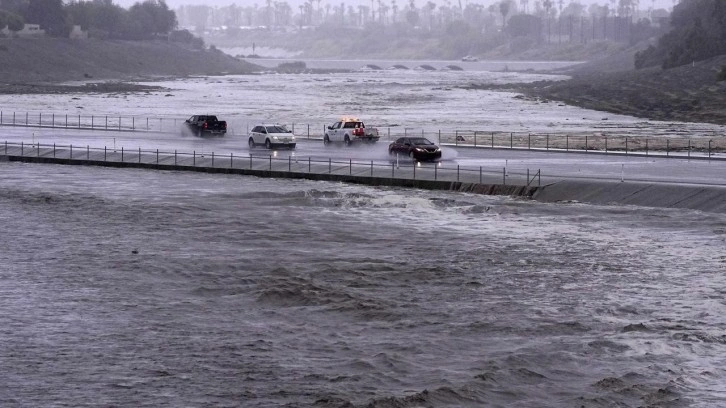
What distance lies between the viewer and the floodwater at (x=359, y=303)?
87.5ft

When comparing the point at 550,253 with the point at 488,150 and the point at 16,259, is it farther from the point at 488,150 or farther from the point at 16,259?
the point at 488,150

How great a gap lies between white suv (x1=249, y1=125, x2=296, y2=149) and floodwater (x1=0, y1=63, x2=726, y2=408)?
1246 cm

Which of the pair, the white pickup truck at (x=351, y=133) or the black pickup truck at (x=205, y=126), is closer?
the white pickup truck at (x=351, y=133)

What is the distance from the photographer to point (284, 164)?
64.5 m

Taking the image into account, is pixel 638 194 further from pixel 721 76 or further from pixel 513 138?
pixel 721 76

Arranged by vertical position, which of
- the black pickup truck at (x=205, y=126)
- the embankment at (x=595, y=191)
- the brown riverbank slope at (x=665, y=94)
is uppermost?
the brown riverbank slope at (x=665, y=94)

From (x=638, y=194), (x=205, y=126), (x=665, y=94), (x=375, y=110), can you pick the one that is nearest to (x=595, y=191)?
(x=638, y=194)

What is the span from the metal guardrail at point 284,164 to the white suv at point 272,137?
11.5ft

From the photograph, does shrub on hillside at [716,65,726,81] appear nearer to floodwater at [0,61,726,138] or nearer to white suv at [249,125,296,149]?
floodwater at [0,61,726,138]

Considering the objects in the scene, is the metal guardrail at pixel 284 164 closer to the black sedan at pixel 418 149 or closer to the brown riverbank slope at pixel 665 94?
the black sedan at pixel 418 149

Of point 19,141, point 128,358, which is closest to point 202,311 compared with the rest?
point 128,358

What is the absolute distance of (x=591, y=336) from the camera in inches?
1204

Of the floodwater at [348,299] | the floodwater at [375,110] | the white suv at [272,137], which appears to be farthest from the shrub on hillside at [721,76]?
the floodwater at [348,299]

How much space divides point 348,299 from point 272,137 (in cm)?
3916
